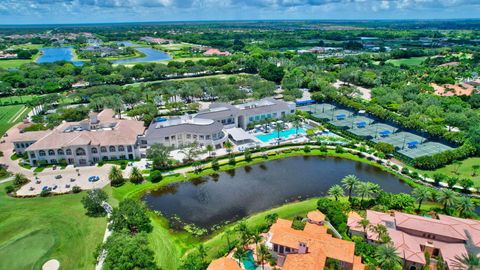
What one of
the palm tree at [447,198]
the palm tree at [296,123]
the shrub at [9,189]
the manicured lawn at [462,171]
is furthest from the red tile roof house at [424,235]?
the shrub at [9,189]

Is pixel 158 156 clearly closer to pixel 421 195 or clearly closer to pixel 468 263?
pixel 421 195

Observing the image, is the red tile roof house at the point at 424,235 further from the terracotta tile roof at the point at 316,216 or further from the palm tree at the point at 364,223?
the terracotta tile roof at the point at 316,216

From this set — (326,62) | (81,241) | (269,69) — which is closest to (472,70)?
(326,62)

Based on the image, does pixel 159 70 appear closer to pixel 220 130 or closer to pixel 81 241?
pixel 220 130

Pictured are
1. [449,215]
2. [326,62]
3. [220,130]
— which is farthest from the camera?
[326,62]

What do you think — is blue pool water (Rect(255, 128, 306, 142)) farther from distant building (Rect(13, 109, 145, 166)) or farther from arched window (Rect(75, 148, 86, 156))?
arched window (Rect(75, 148, 86, 156))

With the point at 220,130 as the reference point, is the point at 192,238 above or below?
below
